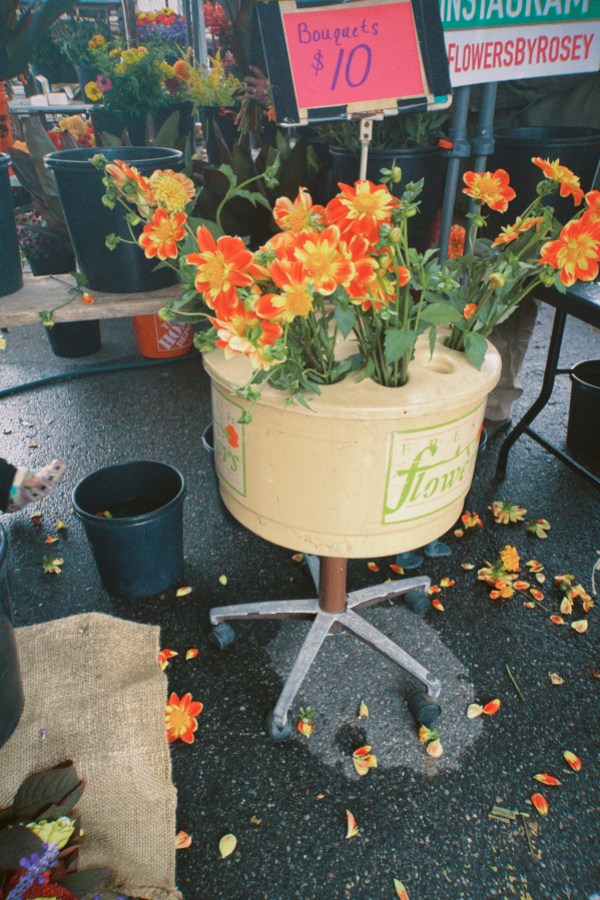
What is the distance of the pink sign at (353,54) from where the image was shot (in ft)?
4.09

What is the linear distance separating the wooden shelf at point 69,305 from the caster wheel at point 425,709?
3.71 feet

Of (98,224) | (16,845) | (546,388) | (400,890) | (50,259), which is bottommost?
(400,890)

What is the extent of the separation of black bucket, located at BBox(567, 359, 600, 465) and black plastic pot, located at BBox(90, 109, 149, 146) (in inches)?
91.7

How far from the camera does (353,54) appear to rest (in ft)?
4.13

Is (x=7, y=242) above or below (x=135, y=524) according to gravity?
above

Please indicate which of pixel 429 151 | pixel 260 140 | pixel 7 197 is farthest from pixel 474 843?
pixel 260 140

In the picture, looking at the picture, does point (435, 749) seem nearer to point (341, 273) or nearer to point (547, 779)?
point (547, 779)

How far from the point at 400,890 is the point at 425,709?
1.19 feet

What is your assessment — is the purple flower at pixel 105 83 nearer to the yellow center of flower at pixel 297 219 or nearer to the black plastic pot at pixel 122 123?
the black plastic pot at pixel 122 123

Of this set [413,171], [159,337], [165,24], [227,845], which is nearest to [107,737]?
[227,845]

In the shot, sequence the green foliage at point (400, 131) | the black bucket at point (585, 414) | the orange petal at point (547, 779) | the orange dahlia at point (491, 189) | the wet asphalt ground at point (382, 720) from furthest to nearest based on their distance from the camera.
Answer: the black bucket at point (585, 414), the green foliage at point (400, 131), the orange petal at point (547, 779), the wet asphalt ground at point (382, 720), the orange dahlia at point (491, 189)

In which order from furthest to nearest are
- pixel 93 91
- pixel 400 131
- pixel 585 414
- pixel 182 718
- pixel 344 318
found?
pixel 93 91
pixel 585 414
pixel 400 131
pixel 182 718
pixel 344 318

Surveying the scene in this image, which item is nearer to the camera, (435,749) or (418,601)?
(435,749)

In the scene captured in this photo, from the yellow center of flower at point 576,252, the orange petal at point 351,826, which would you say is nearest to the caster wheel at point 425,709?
the orange petal at point 351,826
